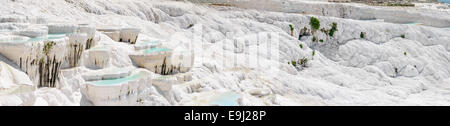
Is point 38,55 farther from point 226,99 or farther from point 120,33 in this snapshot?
point 226,99

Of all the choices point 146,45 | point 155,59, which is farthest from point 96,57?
point 146,45

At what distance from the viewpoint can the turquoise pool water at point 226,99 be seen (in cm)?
1366

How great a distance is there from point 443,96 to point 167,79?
67.8ft

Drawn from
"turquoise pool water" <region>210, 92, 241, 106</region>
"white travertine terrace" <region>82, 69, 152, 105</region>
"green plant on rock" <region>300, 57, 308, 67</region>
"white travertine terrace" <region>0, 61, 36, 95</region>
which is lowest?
"green plant on rock" <region>300, 57, 308, 67</region>

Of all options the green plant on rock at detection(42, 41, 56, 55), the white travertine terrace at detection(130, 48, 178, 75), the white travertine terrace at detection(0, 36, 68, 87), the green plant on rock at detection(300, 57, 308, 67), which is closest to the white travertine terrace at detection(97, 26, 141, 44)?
the white travertine terrace at detection(130, 48, 178, 75)

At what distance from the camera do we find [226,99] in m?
14.3

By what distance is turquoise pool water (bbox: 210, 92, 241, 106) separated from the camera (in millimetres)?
13661

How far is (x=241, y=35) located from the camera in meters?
28.9

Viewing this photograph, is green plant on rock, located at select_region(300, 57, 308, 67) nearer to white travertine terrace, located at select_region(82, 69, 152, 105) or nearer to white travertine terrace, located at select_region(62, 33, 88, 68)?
white travertine terrace, located at select_region(82, 69, 152, 105)

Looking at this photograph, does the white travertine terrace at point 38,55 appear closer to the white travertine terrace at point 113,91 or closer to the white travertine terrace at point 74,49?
the white travertine terrace at point 74,49

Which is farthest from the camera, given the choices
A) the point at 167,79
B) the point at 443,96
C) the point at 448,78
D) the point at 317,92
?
the point at 448,78

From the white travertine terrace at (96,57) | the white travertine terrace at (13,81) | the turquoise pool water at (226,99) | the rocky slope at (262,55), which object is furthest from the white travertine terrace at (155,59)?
the white travertine terrace at (13,81)
